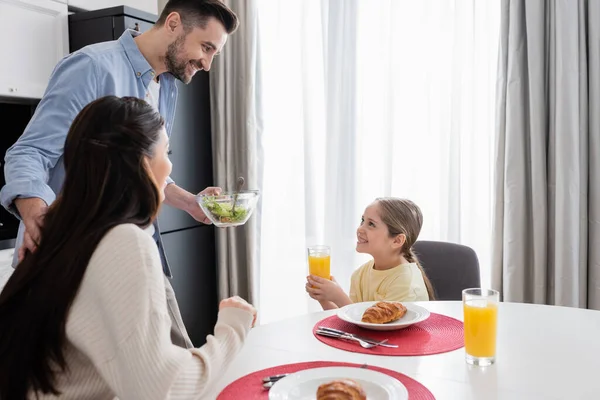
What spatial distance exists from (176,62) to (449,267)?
1.20 m

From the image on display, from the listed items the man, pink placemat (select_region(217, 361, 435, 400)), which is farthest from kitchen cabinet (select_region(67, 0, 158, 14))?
pink placemat (select_region(217, 361, 435, 400))

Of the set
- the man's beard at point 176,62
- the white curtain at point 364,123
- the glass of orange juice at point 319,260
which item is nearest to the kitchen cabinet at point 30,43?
the man's beard at point 176,62

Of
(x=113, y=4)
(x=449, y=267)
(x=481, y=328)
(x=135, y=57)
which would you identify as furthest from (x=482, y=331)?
(x=113, y=4)

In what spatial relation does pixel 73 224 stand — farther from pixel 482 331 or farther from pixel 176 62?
pixel 176 62

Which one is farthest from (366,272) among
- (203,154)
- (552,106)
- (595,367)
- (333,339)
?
(203,154)

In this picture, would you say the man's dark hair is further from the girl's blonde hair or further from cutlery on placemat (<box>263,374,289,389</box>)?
cutlery on placemat (<box>263,374,289,389</box>)

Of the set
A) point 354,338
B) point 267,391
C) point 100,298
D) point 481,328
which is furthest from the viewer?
point 354,338

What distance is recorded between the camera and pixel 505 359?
1.22 metres

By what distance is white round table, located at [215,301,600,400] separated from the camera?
1070 mm

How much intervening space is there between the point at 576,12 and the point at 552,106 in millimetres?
402

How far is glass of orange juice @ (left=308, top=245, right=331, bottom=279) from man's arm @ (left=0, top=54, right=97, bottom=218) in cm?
74

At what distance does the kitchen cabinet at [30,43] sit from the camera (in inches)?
100

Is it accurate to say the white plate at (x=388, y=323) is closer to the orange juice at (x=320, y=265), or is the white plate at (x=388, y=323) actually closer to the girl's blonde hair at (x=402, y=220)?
the orange juice at (x=320, y=265)

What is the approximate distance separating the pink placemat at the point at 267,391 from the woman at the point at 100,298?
0.09m
